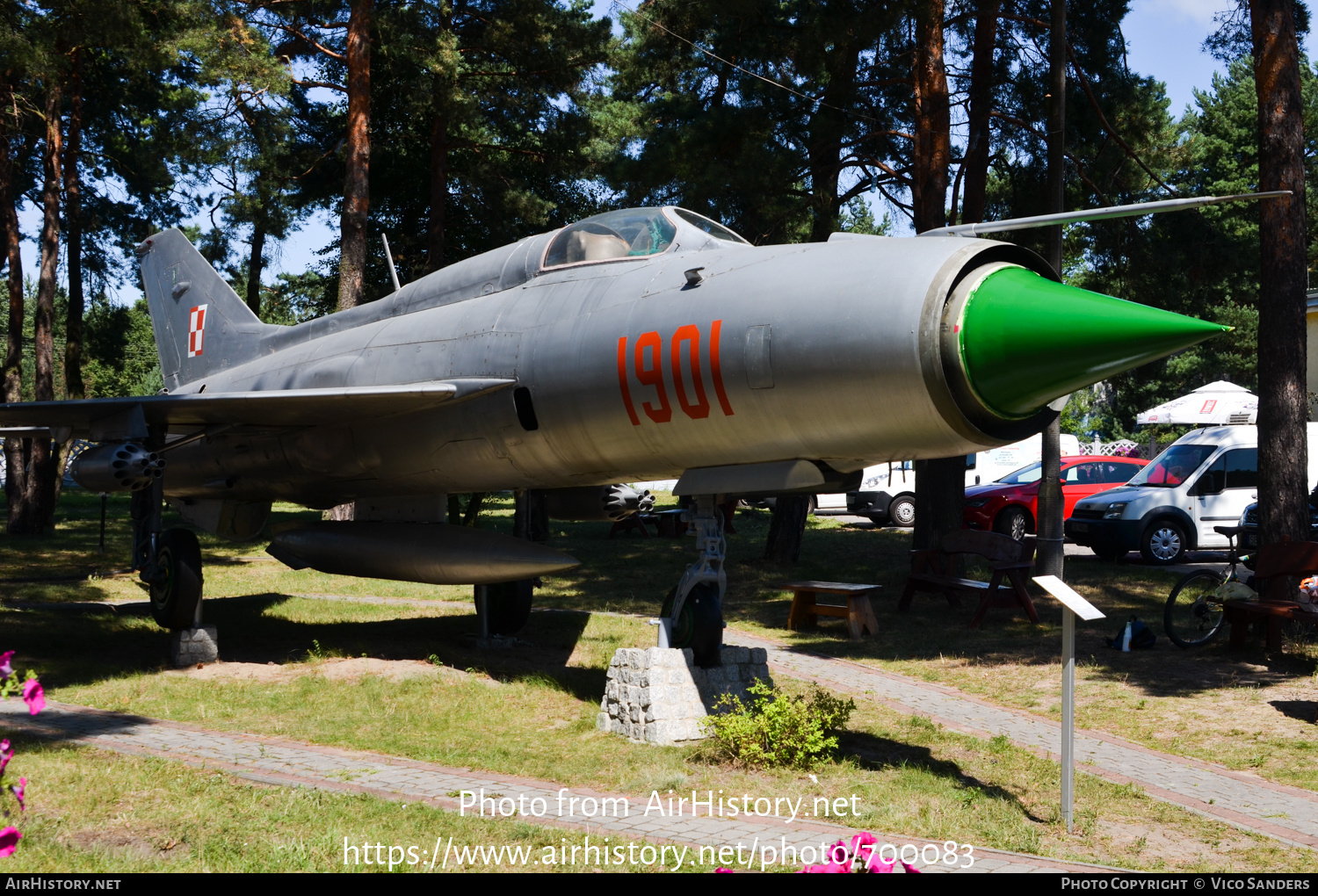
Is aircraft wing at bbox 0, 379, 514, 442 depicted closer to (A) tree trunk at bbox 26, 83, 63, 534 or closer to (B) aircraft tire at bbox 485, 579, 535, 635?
(B) aircraft tire at bbox 485, 579, 535, 635

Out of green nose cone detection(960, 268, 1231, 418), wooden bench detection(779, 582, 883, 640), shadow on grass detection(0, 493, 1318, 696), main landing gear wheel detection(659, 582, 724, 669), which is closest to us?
green nose cone detection(960, 268, 1231, 418)

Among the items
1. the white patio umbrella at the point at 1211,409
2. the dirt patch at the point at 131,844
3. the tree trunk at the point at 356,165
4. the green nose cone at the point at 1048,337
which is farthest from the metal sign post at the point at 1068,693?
the white patio umbrella at the point at 1211,409

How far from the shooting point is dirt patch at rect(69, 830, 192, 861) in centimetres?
477

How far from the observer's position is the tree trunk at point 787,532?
19062mm

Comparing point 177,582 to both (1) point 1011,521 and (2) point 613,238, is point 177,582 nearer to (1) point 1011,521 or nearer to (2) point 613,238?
(2) point 613,238

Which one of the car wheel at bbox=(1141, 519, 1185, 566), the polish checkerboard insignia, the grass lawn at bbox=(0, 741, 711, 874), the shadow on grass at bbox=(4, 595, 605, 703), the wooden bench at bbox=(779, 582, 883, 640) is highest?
the polish checkerboard insignia

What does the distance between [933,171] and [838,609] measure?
22.5ft

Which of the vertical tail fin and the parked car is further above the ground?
the vertical tail fin

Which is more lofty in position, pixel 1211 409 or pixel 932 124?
pixel 932 124

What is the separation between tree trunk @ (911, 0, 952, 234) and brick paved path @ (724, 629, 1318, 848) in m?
7.74

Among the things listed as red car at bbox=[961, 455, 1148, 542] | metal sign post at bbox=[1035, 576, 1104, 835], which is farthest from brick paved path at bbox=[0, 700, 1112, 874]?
red car at bbox=[961, 455, 1148, 542]

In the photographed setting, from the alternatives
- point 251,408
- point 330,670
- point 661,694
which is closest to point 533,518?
point 330,670

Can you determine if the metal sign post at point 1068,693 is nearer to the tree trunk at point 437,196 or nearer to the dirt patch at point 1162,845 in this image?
the dirt patch at point 1162,845

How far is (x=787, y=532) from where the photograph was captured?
19.1 meters
